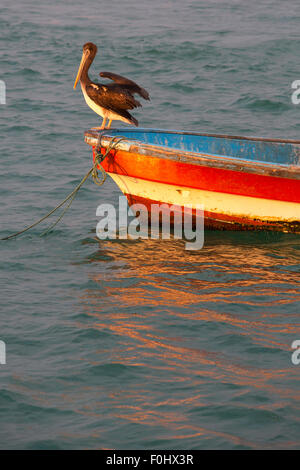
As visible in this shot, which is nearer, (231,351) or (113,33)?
(231,351)

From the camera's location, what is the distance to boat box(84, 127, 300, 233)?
9523 millimetres

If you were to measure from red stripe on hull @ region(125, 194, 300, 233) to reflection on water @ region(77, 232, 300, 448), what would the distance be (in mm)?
134

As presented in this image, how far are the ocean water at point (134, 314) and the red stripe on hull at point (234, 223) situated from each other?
0.41 ft

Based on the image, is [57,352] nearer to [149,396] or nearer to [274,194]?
[149,396]

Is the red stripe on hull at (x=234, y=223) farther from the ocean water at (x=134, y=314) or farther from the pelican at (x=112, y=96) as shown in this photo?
the pelican at (x=112, y=96)

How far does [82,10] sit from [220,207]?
14.1m

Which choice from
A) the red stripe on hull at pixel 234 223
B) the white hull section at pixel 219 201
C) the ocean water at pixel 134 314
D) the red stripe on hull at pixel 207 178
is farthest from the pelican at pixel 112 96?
the ocean water at pixel 134 314

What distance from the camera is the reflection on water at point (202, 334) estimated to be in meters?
6.22

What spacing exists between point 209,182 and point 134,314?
2.43 meters

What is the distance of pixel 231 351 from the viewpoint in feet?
23.6

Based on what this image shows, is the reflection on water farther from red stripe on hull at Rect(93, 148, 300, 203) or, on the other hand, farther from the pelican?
the pelican

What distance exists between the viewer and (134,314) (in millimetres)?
7926

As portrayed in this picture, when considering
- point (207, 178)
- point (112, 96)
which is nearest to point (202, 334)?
point (207, 178)
